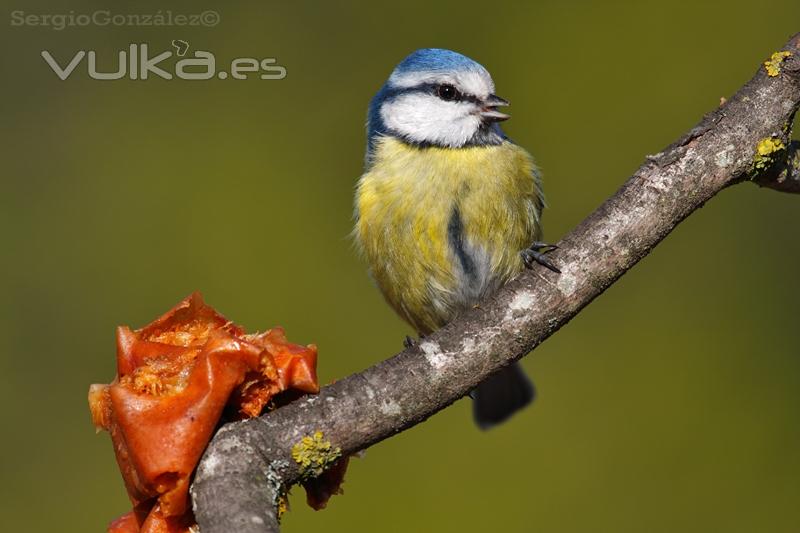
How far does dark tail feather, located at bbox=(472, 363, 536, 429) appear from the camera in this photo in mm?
3795

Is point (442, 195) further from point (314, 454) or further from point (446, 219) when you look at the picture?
point (314, 454)

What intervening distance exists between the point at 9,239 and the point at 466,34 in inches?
92.0

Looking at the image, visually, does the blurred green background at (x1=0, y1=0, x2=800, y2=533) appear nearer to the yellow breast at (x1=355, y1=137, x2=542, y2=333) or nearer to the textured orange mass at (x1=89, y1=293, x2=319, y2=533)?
the yellow breast at (x1=355, y1=137, x2=542, y2=333)

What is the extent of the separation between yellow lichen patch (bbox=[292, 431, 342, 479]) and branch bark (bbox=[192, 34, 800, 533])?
0.01 metres

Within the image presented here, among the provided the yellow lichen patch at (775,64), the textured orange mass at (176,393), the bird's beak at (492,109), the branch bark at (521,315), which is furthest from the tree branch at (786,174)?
the textured orange mass at (176,393)

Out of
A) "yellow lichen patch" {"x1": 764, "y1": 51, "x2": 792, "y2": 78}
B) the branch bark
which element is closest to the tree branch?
the branch bark

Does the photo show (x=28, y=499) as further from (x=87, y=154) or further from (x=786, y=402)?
(x=786, y=402)

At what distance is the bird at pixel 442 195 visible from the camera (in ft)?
10.0

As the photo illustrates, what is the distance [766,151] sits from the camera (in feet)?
7.14

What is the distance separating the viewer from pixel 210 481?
5.91ft

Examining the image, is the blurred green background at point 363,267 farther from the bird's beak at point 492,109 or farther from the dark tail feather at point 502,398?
the bird's beak at point 492,109

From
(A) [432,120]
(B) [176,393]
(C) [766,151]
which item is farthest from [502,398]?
(B) [176,393]

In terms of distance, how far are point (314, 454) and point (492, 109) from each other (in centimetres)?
168

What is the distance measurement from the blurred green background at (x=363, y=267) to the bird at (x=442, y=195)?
0.83 m
